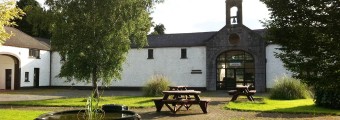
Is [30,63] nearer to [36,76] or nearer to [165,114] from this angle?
[36,76]

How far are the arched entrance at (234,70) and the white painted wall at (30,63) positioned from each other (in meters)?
17.3

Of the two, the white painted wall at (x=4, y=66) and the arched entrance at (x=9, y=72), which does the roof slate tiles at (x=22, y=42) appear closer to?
the arched entrance at (x=9, y=72)

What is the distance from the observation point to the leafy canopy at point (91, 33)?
19.6 meters

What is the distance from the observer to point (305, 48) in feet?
28.8

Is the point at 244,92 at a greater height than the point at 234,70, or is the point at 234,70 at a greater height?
Answer: the point at 234,70

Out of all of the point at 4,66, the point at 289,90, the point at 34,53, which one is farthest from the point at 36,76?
the point at 289,90

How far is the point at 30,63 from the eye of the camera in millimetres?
34031

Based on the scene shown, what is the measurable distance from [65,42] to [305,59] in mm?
13895

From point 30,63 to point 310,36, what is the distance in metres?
30.3

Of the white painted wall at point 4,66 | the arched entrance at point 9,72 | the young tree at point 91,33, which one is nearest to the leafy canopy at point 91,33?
the young tree at point 91,33

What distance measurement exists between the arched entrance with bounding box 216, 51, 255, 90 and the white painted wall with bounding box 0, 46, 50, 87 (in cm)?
1731

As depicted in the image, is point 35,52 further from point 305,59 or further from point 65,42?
point 305,59

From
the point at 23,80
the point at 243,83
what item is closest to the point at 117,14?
the point at 243,83

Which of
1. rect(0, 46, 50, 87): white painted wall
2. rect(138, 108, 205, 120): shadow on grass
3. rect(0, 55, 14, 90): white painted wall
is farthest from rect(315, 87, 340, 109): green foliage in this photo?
rect(0, 55, 14, 90): white painted wall
